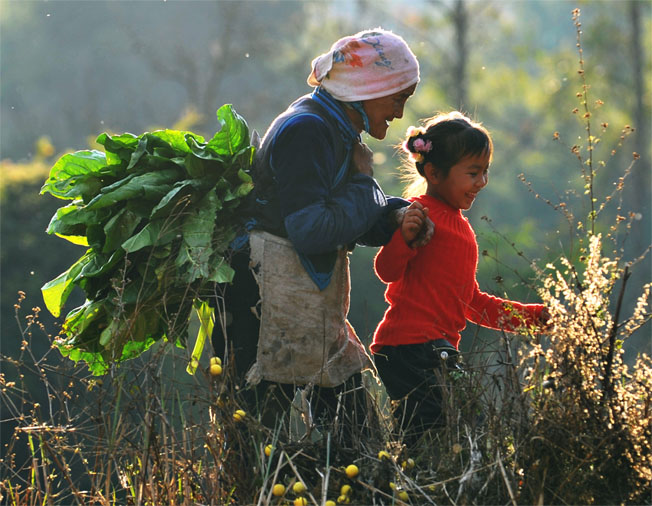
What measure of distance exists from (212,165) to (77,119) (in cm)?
3046

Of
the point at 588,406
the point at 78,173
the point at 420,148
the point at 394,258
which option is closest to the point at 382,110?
the point at 420,148

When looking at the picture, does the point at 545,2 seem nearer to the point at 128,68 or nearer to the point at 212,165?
the point at 128,68

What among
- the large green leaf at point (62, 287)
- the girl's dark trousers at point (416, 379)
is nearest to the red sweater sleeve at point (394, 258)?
the girl's dark trousers at point (416, 379)

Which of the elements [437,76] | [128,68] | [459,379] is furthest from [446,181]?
[128,68]

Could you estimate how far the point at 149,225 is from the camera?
3539mm

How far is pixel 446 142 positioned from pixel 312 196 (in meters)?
0.83

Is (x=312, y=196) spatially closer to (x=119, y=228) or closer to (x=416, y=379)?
(x=119, y=228)

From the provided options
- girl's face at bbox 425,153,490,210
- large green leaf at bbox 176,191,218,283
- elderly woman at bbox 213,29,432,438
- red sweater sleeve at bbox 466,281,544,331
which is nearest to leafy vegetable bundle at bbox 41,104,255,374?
large green leaf at bbox 176,191,218,283

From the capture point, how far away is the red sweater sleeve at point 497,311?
152 inches

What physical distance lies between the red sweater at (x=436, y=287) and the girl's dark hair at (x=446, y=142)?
0.60ft

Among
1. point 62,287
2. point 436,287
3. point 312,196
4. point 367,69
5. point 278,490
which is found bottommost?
point 278,490

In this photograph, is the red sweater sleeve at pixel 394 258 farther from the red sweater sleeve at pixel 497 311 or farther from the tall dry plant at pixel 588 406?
the tall dry plant at pixel 588 406

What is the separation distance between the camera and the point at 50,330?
33.6ft

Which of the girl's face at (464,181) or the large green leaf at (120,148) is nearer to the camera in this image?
the large green leaf at (120,148)
